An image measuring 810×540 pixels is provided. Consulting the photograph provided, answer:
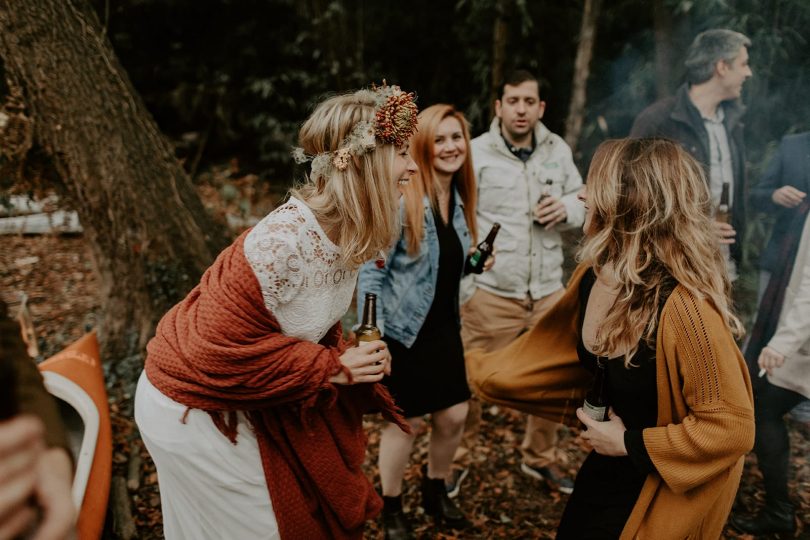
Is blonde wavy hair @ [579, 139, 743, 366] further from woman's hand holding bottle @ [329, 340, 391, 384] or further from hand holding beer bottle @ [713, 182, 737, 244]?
hand holding beer bottle @ [713, 182, 737, 244]

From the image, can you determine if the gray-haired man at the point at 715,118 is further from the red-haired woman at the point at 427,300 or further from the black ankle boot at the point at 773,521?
the red-haired woman at the point at 427,300

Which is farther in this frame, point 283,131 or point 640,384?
point 283,131

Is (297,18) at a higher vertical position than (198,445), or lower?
A: higher

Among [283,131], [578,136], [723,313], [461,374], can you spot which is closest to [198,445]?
[461,374]

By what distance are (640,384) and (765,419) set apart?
1.84 m

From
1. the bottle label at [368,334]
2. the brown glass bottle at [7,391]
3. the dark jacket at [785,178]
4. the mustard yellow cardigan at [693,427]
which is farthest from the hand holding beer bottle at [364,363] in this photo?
the dark jacket at [785,178]

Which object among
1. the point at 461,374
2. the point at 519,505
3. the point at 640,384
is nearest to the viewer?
the point at 640,384

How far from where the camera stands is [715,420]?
1875 millimetres

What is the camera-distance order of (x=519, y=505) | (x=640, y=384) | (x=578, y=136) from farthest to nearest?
(x=578, y=136), (x=519, y=505), (x=640, y=384)

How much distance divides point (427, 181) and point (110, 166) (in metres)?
2.63

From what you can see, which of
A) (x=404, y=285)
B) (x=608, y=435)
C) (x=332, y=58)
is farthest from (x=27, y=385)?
(x=332, y=58)

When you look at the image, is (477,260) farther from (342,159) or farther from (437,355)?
(342,159)

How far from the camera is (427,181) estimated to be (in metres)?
3.22

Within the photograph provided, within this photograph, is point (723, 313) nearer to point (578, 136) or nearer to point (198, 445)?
point (198, 445)
